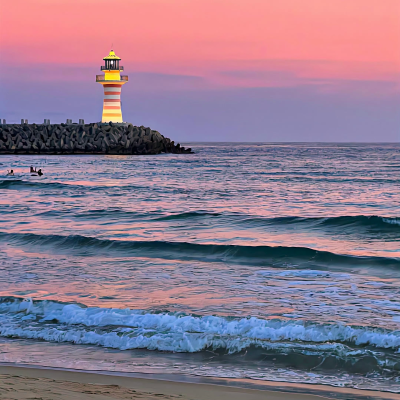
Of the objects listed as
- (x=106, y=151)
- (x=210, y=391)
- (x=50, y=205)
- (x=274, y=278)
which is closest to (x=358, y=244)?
(x=274, y=278)

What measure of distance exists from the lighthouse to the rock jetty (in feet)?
4.87

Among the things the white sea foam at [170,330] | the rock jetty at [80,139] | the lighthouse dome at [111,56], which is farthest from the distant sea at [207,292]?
the lighthouse dome at [111,56]

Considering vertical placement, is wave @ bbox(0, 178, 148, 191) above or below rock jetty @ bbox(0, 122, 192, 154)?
below

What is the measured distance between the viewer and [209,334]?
562 centimetres

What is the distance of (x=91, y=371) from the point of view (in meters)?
4.67

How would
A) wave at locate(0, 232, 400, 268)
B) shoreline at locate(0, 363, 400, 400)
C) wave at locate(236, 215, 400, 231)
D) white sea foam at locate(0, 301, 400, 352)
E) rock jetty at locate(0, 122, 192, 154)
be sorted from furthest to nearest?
rock jetty at locate(0, 122, 192, 154) < wave at locate(236, 215, 400, 231) < wave at locate(0, 232, 400, 268) < white sea foam at locate(0, 301, 400, 352) < shoreline at locate(0, 363, 400, 400)

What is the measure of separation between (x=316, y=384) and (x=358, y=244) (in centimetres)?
770

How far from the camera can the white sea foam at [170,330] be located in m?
5.45

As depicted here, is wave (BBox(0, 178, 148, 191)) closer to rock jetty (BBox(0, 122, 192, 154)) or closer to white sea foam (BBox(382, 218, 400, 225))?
white sea foam (BBox(382, 218, 400, 225))

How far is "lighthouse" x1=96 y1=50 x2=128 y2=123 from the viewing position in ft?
189

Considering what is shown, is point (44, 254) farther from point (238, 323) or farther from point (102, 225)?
point (238, 323)

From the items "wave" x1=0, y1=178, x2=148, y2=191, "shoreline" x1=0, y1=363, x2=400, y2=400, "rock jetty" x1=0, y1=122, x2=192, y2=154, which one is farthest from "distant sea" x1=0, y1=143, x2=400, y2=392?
"rock jetty" x1=0, y1=122, x2=192, y2=154

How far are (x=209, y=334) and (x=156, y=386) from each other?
140 centimetres

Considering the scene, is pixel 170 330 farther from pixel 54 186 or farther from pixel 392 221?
pixel 54 186
